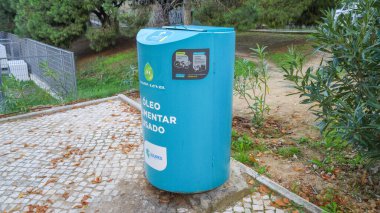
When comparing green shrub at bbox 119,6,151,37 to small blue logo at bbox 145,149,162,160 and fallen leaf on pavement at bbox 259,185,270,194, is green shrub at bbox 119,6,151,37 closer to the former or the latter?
small blue logo at bbox 145,149,162,160

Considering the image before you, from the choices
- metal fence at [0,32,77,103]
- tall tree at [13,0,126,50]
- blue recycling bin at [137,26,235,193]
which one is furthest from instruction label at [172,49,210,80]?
tall tree at [13,0,126,50]

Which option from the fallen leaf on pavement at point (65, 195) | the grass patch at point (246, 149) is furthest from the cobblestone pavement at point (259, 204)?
the fallen leaf on pavement at point (65, 195)

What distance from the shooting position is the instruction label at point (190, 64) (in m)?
2.65

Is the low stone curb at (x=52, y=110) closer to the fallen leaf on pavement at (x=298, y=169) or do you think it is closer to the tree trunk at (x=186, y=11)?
the tree trunk at (x=186, y=11)

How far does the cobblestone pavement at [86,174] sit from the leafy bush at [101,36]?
10784mm

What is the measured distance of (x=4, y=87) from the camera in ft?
23.8

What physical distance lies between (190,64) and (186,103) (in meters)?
0.32

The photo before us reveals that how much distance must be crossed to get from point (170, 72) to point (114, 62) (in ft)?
43.3

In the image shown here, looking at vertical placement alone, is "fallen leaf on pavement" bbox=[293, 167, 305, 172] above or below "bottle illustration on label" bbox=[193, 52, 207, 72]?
below

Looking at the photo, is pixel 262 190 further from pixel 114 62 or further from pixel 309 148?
pixel 114 62

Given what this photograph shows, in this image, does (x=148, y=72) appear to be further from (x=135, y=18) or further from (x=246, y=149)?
(x=135, y=18)

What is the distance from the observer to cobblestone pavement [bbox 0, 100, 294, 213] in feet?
10.4

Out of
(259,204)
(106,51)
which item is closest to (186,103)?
(259,204)

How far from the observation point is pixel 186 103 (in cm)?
277
